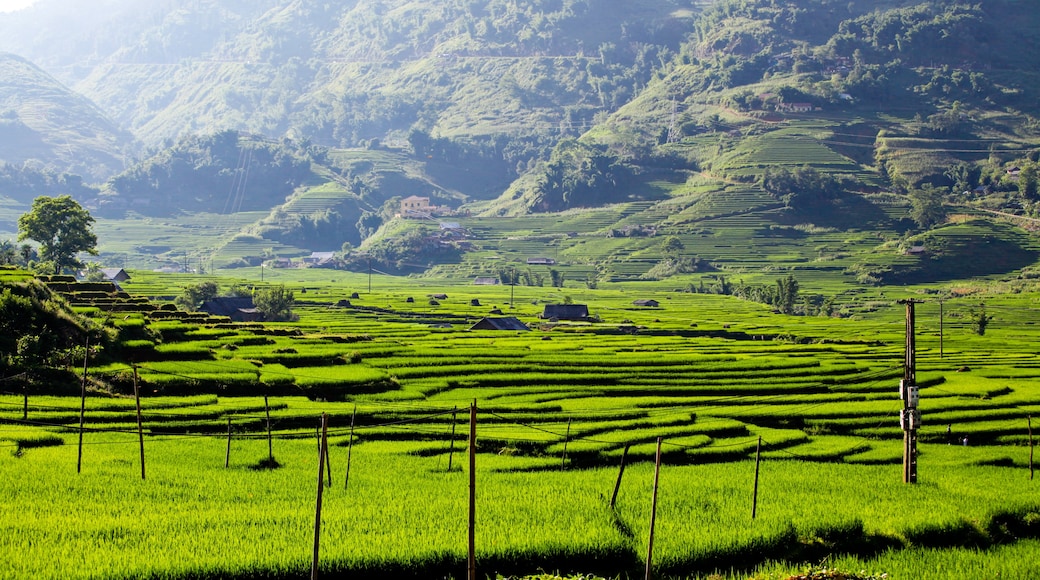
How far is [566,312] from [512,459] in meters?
56.3

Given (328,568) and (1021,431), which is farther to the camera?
(1021,431)

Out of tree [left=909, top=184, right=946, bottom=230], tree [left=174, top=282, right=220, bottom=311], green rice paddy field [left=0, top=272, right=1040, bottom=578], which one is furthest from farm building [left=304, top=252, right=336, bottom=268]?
green rice paddy field [left=0, top=272, right=1040, bottom=578]

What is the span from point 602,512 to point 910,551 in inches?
270

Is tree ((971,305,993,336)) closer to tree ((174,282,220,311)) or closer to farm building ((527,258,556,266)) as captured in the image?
tree ((174,282,220,311))

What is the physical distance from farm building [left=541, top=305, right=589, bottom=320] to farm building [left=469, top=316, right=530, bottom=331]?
10.3 m

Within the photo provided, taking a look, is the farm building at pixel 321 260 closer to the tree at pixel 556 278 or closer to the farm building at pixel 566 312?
the tree at pixel 556 278

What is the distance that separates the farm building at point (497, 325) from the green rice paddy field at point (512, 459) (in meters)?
10.0

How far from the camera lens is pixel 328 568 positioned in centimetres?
1827

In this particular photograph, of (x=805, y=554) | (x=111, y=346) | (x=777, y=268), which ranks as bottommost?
(x=805, y=554)

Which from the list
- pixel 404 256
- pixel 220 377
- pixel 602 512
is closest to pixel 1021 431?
pixel 602 512

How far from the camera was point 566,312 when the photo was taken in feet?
289

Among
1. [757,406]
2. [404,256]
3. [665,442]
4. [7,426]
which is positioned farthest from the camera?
[404,256]

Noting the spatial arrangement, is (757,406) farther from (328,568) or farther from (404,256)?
(404,256)

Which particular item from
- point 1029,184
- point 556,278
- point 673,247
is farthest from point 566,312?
point 1029,184
